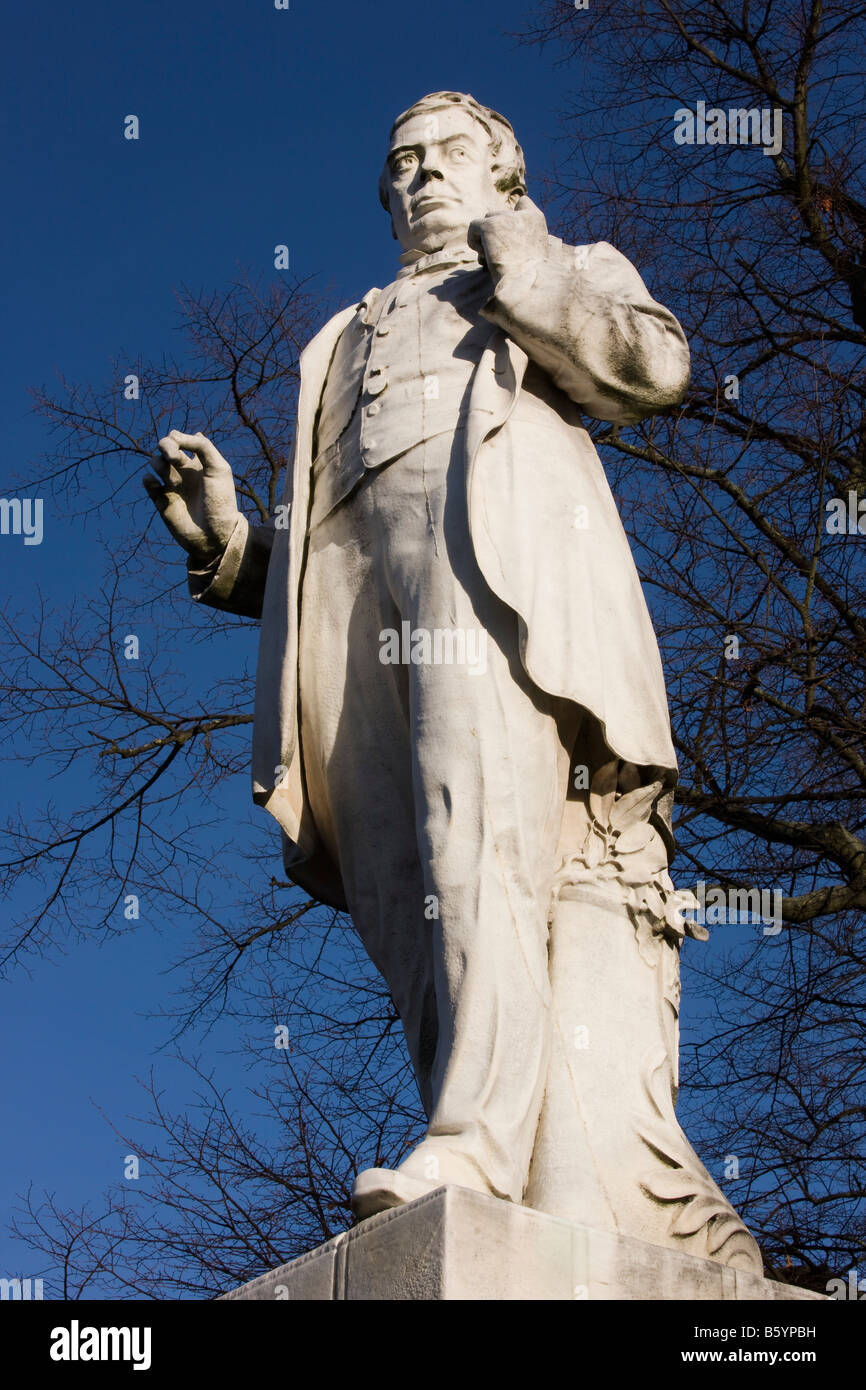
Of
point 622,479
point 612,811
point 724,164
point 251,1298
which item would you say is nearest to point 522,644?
point 612,811

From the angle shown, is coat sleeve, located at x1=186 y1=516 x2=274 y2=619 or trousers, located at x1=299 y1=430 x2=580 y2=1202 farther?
coat sleeve, located at x1=186 y1=516 x2=274 y2=619

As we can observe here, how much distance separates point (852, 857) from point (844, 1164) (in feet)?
3.84

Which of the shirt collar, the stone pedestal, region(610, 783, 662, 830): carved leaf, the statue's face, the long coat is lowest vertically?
the stone pedestal

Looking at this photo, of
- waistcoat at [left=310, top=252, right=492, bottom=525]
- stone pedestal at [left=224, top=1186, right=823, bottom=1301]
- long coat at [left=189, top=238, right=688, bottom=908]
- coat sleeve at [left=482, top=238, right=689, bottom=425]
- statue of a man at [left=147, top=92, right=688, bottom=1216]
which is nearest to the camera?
stone pedestal at [left=224, top=1186, right=823, bottom=1301]

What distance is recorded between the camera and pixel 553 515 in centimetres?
465

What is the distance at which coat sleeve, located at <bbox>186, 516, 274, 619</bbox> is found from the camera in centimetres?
534

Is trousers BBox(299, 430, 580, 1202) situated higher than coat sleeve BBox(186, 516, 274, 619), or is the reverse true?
coat sleeve BBox(186, 516, 274, 619)

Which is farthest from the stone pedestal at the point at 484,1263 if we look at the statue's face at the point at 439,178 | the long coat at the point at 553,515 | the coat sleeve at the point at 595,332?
the statue's face at the point at 439,178

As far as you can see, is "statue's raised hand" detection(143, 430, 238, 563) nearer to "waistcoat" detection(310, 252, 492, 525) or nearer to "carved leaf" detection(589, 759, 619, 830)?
"waistcoat" detection(310, 252, 492, 525)

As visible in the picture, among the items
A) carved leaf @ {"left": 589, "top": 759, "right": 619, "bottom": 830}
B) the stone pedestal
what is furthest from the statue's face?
the stone pedestal

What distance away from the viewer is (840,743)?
322 inches

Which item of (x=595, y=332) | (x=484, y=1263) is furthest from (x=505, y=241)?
(x=484, y=1263)

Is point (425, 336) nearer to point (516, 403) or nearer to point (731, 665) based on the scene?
point (516, 403)

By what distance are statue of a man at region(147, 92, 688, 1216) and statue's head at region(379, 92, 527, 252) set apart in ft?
0.34
